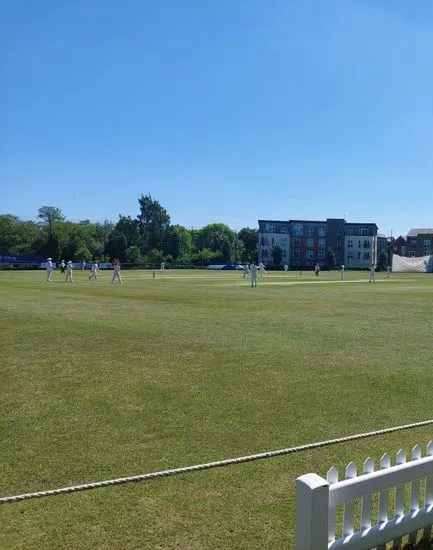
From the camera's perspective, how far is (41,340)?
39.3ft

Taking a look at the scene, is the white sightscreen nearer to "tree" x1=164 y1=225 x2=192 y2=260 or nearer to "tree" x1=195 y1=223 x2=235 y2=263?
"tree" x1=195 y1=223 x2=235 y2=263

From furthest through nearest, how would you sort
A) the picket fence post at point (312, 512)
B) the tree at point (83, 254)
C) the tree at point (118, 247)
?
the tree at point (118, 247)
the tree at point (83, 254)
the picket fence post at point (312, 512)

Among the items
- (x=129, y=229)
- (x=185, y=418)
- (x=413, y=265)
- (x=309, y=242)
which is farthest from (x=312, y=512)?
(x=309, y=242)

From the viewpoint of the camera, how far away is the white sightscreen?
96.2 metres

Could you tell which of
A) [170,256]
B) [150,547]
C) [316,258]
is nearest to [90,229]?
[170,256]

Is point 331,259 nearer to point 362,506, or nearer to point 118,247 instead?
point 118,247

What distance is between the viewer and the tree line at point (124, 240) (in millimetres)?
113588

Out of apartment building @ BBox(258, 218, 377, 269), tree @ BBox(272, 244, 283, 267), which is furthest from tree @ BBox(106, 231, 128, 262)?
tree @ BBox(272, 244, 283, 267)

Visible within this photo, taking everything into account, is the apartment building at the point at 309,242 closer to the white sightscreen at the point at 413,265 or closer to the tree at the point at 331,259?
the tree at the point at 331,259

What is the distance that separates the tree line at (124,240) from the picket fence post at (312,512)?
361ft

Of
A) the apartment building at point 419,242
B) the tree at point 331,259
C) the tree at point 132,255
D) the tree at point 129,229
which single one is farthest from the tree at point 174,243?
the apartment building at point 419,242

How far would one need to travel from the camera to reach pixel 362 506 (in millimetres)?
3531

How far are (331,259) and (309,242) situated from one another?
8711mm

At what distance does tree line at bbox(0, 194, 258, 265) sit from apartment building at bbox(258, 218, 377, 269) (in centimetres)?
1174
